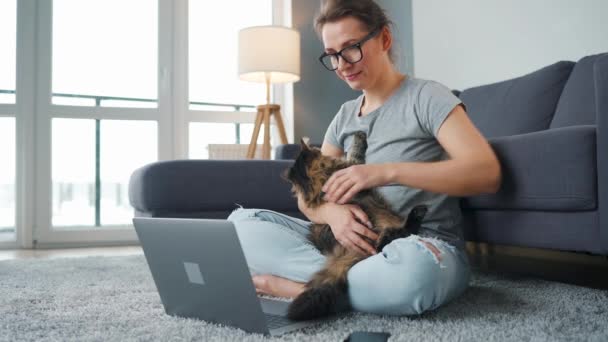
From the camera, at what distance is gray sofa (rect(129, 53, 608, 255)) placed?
1.40 meters

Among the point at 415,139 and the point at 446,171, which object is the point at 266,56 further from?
the point at 446,171

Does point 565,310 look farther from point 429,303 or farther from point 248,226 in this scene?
point 248,226

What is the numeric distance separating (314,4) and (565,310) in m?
3.48

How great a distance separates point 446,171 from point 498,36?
206 centimetres

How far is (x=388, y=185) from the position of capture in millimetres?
1333

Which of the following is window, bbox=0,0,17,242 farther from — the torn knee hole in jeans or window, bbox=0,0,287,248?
the torn knee hole in jeans

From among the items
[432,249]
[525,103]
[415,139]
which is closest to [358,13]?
[415,139]

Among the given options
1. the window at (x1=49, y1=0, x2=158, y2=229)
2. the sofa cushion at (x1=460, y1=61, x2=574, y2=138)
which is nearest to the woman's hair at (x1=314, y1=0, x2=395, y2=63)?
the sofa cushion at (x1=460, y1=61, x2=574, y2=138)

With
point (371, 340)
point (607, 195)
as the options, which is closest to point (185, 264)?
point (371, 340)

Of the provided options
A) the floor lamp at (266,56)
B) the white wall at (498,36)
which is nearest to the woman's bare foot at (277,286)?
the white wall at (498,36)

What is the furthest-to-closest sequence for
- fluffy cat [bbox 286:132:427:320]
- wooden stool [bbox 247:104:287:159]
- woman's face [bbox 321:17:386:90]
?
wooden stool [bbox 247:104:287:159] → woman's face [bbox 321:17:386:90] → fluffy cat [bbox 286:132:427:320]

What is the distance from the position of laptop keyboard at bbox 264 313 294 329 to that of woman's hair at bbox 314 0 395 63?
2.46 feet

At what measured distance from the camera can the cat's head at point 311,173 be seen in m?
1.26

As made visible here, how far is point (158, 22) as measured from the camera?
13.2 feet
